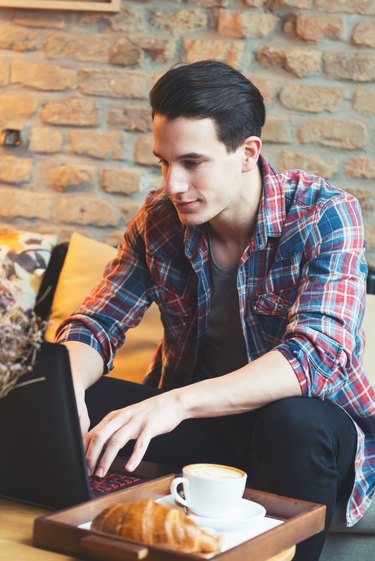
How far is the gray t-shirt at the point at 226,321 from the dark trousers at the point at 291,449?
189mm

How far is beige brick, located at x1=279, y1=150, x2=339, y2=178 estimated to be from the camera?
289 centimetres

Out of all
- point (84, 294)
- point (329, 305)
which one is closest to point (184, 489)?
point (329, 305)

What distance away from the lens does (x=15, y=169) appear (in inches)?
123

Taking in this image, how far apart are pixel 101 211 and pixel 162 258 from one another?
106cm

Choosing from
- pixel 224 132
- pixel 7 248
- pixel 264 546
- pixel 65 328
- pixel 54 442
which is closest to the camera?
pixel 264 546

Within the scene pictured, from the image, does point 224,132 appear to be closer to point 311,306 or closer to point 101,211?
point 311,306

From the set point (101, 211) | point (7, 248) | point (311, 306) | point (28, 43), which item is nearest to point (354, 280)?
point (311, 306)

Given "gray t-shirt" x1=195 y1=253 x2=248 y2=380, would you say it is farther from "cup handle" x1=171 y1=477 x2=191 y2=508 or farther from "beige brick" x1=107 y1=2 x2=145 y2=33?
"beige brick" x1=107 y1=2 x2=145 y2=33

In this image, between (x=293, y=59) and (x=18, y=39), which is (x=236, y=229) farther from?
(x=18, y=39)

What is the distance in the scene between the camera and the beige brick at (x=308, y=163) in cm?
289

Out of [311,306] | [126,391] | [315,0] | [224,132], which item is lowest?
[126,391]

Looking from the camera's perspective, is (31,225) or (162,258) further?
(31,225)

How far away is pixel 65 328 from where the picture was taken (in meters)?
2.02

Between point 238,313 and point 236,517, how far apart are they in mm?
867
